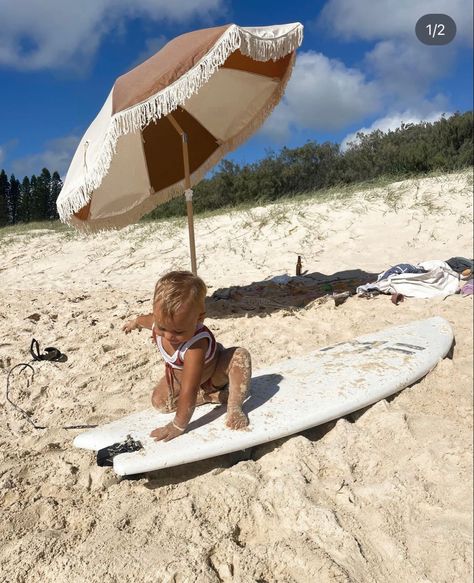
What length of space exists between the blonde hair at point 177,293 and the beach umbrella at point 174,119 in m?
1.56

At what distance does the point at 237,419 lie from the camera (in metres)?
2.32

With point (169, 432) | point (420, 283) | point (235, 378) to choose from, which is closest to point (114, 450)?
point (169, 432)

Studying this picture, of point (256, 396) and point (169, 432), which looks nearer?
point (169, 432)

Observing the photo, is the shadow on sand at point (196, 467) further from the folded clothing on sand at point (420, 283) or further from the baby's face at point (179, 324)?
the folded clothing on sand at point (420, 283)

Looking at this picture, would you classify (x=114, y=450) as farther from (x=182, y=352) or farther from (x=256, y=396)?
(x=256, y=396)

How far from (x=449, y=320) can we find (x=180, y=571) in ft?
9.28

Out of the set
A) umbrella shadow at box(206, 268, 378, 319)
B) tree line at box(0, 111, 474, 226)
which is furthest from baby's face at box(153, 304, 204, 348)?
tree line at box(0, 111, 474, 226)

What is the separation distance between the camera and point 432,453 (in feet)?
6.81

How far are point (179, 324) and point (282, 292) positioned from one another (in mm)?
3180

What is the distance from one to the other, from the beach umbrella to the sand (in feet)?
3.80

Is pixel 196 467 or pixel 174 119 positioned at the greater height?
pixel 174 119

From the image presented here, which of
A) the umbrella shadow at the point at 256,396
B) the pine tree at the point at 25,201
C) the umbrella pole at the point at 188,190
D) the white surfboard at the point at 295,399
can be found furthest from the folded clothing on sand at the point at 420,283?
the pine tree at the point at 25,201

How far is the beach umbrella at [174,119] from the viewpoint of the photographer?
Answer: 3.35 metres

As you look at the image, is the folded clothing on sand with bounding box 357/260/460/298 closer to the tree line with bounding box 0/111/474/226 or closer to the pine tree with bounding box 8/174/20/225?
the tree line with bounding box 0/111/474/226
